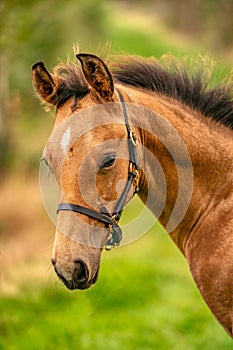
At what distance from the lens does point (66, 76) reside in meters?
4.42

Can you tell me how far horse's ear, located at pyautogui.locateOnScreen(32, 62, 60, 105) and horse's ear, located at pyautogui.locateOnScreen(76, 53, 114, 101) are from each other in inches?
11.3

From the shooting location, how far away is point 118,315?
26.9 ft

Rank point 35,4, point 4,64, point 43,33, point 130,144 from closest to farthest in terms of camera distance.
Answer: point 130,144, point 35,4, point 4,64, point 43,33

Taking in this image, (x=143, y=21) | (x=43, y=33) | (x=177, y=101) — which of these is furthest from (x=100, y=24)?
(x=177, y=101)

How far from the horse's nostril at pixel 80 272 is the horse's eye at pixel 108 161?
0.58 metres

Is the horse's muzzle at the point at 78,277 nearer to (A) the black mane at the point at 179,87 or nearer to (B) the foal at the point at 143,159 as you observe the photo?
(B) the foal at the point at 143,159

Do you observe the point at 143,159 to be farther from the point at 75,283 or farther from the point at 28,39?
the point at 28,39

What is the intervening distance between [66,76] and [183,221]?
1236 millimetres

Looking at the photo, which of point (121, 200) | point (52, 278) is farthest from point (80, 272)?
point (52, 278)

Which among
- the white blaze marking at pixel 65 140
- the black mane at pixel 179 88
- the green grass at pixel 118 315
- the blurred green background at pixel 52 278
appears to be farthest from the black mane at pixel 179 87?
the green grass at pixel 118 315

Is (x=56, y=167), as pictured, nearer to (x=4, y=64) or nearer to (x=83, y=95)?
(x=83, y=95)

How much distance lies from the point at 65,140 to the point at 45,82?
56cm

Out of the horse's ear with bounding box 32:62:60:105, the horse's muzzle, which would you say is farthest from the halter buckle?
the horse's muzzle

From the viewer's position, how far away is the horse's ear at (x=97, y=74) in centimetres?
413
